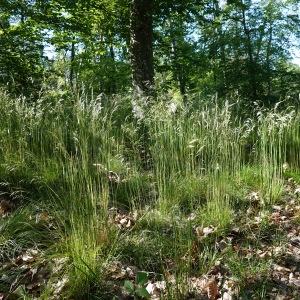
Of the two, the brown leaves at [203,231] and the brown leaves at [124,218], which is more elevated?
the brown leaves at [124,218]

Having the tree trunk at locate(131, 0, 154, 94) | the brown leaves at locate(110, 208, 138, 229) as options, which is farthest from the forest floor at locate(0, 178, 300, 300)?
the tree trunk at locate(131, 0, 154, 94)

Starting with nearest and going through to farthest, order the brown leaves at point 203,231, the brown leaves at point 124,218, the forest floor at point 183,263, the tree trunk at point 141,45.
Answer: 1. the forest floor at point 183,263
2. the brown leaves at point 203,231
3. the brown leaves at point 124,218
4. the tree trunk at point 141,45

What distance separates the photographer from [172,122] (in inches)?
158

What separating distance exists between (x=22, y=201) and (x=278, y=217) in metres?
2.39

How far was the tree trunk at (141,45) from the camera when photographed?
6.45 meters

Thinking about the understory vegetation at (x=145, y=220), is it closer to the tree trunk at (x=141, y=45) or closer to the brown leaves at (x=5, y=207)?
the brown leaves at (x=5, y=207)

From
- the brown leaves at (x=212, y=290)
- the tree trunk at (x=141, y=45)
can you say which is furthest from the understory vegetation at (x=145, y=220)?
the tree trunk at (x=141, y=45)

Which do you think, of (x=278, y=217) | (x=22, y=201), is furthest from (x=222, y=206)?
(x=22, y=201)

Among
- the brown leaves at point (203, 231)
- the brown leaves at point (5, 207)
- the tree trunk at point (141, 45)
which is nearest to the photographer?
→ the brown leaves at point (203, 231)

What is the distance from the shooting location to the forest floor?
233 centimetres

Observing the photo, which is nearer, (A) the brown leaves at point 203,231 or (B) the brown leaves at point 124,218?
(A) the brown leaves at point 203,231

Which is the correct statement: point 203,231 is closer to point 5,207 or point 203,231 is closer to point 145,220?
point 145,220

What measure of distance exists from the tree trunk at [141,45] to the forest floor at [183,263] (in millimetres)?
3616

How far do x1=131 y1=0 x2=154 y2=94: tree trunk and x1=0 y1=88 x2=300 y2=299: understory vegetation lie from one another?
2.23 metres
